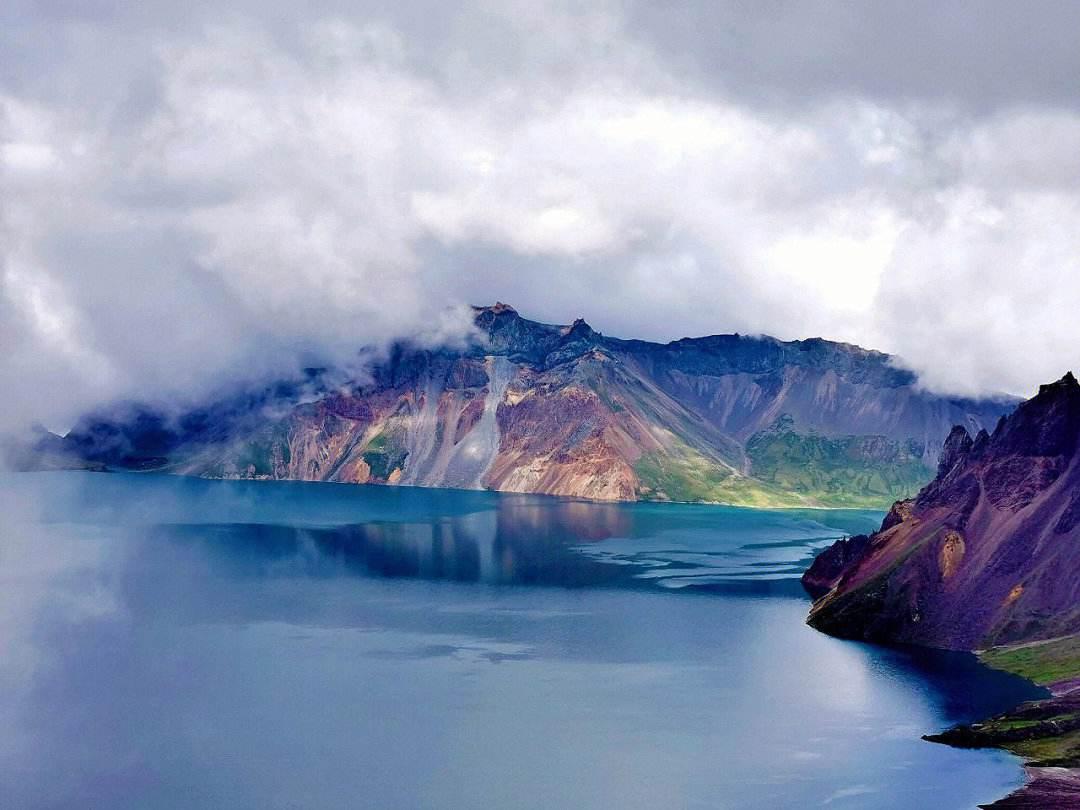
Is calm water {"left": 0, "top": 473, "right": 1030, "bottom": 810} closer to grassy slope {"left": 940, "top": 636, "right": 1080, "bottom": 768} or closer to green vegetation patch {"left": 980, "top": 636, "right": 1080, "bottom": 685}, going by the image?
grassy slope {"left": 940, "top": 636, "right": 1080, "bottom": 768}

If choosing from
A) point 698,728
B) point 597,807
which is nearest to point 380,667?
point 698,728

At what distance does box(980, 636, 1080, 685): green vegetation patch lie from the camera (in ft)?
533

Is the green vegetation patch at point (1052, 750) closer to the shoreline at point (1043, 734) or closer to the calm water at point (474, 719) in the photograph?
the shoreline at point (1043, 734)

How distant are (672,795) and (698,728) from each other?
25.1m

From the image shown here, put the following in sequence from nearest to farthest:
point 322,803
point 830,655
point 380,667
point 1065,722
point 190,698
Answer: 1. point 322,803
2. point 1065,722
3. point 190,698
4. point 380,667
5. point 830,655

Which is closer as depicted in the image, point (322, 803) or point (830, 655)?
point (322, 803)

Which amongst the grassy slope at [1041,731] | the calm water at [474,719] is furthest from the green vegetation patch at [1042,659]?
the calm water at [474,719]

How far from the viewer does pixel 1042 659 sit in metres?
170

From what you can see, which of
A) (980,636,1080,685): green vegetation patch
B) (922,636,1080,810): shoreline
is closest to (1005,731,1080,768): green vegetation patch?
(922,636,1080,810): shoreline

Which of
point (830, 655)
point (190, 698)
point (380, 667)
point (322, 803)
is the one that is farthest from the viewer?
point (830, 655)

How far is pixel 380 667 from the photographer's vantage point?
560 ft

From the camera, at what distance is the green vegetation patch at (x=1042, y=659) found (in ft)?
533

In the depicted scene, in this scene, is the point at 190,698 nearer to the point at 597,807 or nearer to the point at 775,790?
the point at 597,807

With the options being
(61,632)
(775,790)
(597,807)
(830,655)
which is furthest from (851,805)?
(61,632)
